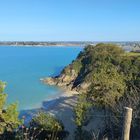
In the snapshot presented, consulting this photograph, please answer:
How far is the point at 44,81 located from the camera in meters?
68.1

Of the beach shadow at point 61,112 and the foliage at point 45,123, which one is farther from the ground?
the foliage at point 45,123

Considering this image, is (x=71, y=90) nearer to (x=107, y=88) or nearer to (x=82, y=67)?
(x=82, y=67)

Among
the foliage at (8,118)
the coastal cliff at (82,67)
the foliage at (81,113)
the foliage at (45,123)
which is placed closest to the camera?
the foliage at (8,118)

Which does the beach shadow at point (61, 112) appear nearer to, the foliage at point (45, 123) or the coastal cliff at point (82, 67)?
the foliage at point (45, 123)

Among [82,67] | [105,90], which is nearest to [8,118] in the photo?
[105,90]

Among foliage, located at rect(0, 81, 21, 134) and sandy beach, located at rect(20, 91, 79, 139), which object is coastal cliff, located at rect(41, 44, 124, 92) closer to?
sandy beach, located at rect(20, 91, 79, 139)

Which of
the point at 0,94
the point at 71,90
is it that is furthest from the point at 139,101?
the point at 71,90

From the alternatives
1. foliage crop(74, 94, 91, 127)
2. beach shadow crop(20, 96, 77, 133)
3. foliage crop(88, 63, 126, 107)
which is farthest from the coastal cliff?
foliage crop(74, 94, 91, 127)

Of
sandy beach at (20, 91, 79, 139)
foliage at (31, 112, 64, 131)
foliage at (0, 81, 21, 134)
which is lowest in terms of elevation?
sandy beach at (20, 91, 79, 139)

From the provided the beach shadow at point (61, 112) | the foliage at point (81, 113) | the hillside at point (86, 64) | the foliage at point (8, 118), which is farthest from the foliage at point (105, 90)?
the hillside at point (86, 64)

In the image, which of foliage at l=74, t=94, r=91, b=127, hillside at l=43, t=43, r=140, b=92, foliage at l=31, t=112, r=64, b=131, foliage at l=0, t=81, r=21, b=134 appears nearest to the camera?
foliage at l=0, t=81, r=21, b=134

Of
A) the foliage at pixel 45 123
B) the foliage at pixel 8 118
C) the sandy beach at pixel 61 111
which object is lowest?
the sandy beach at pixel 61 111

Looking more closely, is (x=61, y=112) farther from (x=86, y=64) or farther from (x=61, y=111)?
(x=86, y=64)

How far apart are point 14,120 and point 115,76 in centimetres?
1032
